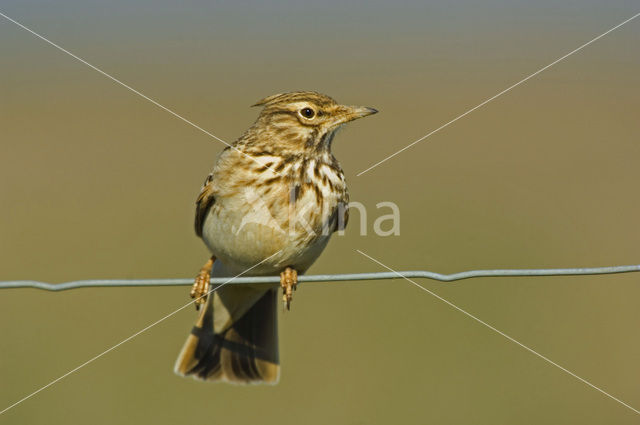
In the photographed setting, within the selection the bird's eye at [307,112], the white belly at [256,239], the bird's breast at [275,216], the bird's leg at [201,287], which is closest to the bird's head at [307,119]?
the bird's eye at [307,112]

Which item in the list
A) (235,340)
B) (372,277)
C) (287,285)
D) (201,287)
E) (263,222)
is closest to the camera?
(372,277)

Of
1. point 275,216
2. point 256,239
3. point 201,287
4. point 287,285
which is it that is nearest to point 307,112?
point 275,216

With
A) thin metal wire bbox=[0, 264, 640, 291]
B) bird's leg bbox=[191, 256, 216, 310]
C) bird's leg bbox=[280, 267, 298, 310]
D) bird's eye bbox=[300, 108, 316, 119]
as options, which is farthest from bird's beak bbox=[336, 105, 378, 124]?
thin metal wire bbox=[0, 264, 640, 291]

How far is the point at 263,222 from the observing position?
5781mm

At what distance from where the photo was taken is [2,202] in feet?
43.0

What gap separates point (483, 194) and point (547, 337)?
13.5 feet

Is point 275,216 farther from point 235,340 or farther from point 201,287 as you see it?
point 235,340

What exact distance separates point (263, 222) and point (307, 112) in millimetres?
1030

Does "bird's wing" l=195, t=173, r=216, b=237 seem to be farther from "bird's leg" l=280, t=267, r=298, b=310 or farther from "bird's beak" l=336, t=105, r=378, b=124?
"bird's beak" l=336, t=105, r=378, b=124

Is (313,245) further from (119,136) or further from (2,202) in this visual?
(119,136)

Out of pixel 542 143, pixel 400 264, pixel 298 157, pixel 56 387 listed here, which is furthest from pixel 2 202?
pixel 542 143

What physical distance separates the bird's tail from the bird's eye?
1501 mm

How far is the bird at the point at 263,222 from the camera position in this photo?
584 centimetres

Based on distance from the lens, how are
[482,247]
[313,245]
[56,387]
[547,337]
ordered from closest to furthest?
[313,245] < [56,387] < [547,337] < [482,247]
